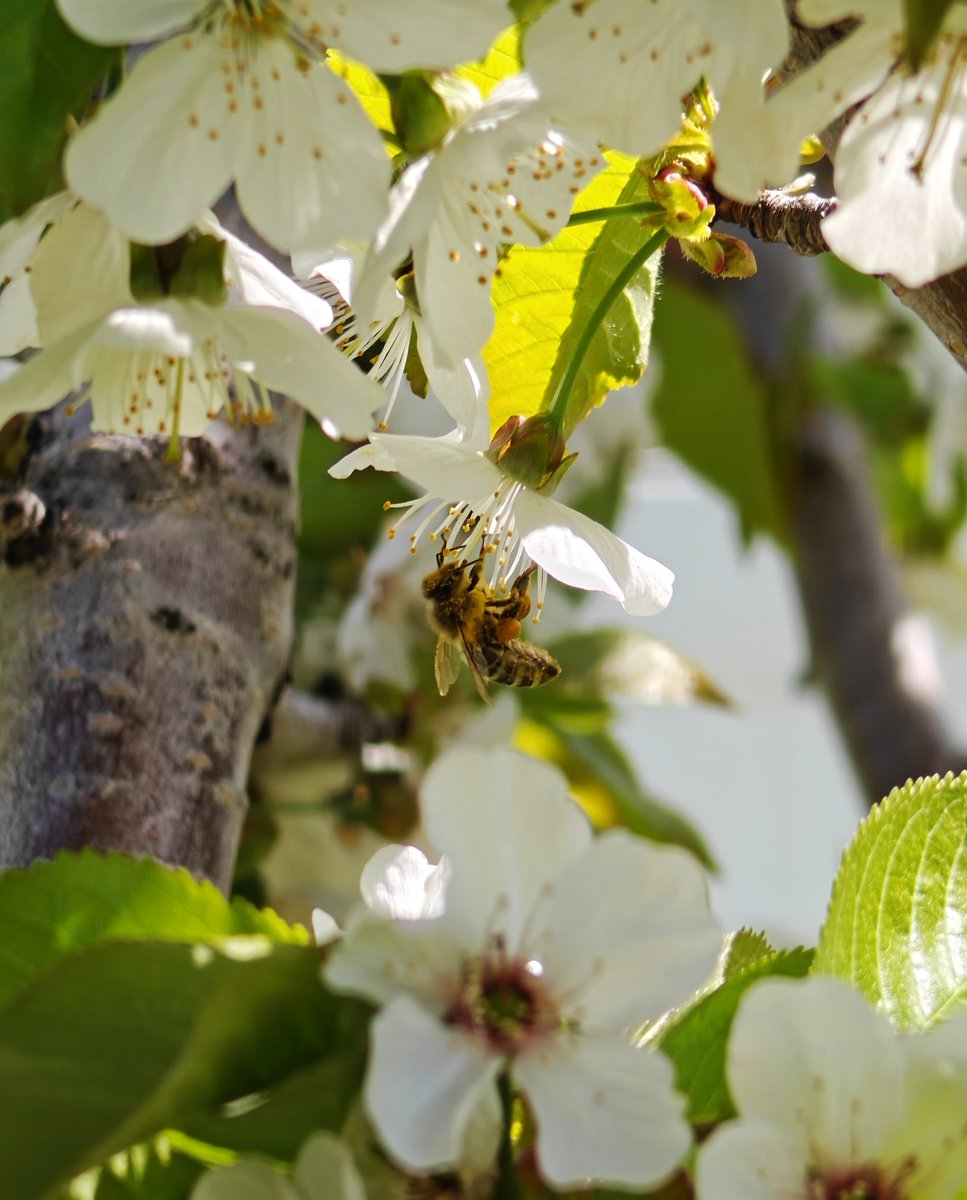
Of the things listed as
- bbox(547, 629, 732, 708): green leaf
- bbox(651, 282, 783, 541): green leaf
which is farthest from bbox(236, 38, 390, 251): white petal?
bbox(651, 282, 783, 541): green leaf

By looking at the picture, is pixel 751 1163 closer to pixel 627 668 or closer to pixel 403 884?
pixel 403 884

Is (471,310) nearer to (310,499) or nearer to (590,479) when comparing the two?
(310,499)

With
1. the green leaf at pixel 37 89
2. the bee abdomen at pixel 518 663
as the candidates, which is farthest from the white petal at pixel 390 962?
the bee abdomen at pixel 518 663

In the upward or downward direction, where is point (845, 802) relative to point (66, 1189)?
downward

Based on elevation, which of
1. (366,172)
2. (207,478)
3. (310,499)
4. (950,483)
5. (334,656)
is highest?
(366,172)

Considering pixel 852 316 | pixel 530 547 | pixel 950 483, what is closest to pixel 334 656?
pixel 530 547

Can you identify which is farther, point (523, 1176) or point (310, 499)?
point (310, 499)

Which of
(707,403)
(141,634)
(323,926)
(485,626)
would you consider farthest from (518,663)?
(707,403)
